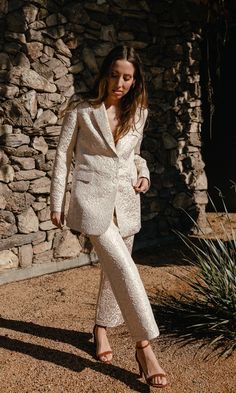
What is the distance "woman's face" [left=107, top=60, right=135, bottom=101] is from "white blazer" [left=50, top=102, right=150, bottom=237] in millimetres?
107

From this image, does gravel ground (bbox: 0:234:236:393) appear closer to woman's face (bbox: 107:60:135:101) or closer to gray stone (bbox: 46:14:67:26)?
woman's face (bbox: 107:60:135:101)

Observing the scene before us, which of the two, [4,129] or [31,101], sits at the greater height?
[31,101]

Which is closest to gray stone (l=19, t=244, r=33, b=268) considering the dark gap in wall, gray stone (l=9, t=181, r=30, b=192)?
gray stone (l=9, t=181, r=30, b=192)

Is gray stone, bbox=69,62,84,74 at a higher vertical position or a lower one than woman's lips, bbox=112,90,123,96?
higher

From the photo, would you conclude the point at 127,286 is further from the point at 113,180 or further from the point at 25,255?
the point at 25,255

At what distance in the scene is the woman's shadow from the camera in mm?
2910

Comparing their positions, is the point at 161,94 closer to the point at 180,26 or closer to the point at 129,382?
the point at 180,26

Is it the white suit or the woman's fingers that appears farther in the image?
the woman's fingers

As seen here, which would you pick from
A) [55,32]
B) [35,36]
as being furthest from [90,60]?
[35,36]

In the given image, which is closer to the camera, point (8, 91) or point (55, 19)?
point (8, 91)

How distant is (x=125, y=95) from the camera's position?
3008mm

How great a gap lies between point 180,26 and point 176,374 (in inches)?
171

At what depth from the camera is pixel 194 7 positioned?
20.0 feet

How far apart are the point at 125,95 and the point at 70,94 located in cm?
235
